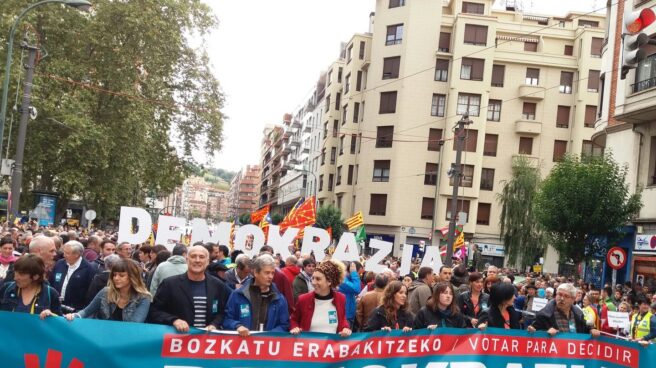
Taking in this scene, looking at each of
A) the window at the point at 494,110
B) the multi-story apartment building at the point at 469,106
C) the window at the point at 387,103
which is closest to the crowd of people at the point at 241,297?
the multi-story apartment building at the point at 469,106

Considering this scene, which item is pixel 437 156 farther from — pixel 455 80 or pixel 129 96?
pixel 129 96

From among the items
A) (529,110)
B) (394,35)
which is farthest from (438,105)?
(529,110)

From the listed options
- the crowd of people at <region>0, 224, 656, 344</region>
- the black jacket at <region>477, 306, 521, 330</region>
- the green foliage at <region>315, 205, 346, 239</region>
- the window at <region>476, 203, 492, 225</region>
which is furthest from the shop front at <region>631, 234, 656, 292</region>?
the green foliage at <region>315, 205, 346, 239</region>

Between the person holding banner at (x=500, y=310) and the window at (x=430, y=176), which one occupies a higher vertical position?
the window at (x=430, y=176)

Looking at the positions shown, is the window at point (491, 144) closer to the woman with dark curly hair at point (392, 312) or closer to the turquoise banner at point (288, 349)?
the turquoise banner at point (288, 349)

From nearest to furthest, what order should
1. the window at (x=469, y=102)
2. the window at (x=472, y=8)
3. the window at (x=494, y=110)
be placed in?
1. the window at (x=469, y=102)
2. the window at (x=494, y=110)
3. the window at (x=472, y=8)

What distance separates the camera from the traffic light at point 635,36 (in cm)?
834

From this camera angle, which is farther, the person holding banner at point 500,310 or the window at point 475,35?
the window at point 475,35

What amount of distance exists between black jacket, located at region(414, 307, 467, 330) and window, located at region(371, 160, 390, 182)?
4684 cm

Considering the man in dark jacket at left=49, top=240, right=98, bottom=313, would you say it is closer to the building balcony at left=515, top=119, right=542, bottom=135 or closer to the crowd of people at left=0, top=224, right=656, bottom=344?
the crowd of people at left=0, top=224, right=656, bottom=344

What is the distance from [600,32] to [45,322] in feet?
175

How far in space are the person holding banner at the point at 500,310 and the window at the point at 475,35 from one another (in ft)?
153

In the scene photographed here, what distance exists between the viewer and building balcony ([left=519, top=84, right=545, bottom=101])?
174ft

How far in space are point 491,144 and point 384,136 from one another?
25.1 ft
